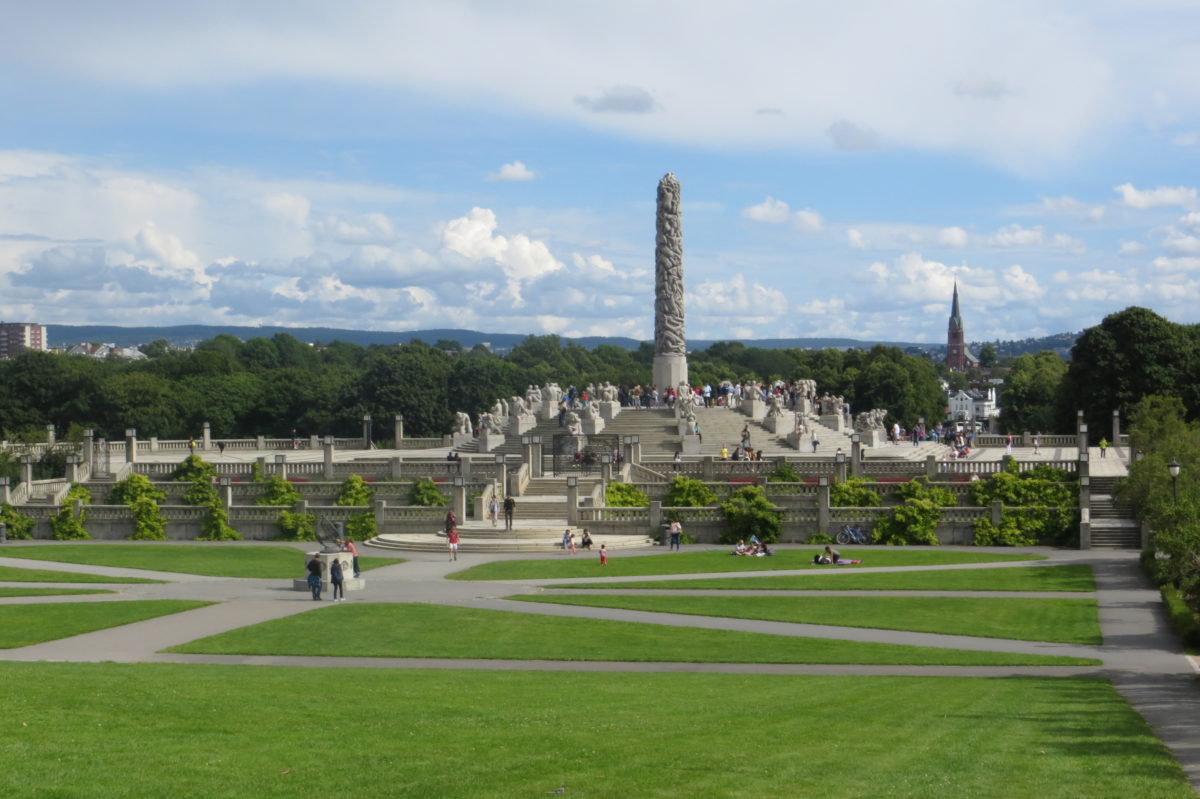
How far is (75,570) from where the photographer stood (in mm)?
47219

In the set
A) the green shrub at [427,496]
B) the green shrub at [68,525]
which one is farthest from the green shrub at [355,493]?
the green shrub at [68,525]

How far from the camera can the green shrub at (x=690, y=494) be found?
201 ft

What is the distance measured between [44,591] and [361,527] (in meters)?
18.1

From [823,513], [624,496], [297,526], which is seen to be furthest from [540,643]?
[624,496]

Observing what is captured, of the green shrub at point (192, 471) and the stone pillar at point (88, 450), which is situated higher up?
the stone pillar at point (88, 450)

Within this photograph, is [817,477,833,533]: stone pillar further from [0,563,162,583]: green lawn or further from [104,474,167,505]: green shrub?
[104,474,167,505]: green shrub

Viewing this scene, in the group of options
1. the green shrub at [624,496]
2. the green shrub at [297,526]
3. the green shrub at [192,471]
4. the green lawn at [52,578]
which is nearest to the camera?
the green lawn at [52,578]

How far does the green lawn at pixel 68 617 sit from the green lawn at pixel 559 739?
24.8ft

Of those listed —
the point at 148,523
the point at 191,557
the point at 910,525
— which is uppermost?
the point at 910,525

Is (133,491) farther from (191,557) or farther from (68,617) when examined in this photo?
(68,617)

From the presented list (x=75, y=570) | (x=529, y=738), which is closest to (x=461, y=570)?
(x=75, y=570)

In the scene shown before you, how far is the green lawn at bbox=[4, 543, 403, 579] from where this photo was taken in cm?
4816

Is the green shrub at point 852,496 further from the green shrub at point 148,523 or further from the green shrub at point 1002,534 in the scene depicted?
the green shrub at point 148,523

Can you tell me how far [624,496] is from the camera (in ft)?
205
